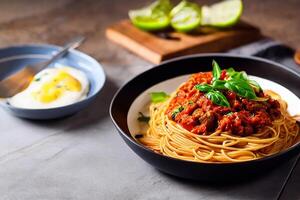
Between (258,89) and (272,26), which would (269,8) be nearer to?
(272,26)

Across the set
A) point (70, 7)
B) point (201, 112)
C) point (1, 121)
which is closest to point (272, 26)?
point (70, 7)

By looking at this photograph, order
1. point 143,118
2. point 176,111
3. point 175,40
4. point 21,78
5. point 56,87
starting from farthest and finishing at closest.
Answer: point 175,40 → point 21,78 → point 56,87 → point 143,118 → point 176,111

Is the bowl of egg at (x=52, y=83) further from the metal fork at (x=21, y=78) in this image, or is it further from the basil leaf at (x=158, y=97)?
the basil leaf at (x=158, y=97)

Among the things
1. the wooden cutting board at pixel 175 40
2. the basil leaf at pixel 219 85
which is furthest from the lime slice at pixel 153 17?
the basil leaf at pixel 219 85

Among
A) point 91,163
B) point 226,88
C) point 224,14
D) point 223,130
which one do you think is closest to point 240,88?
point 226,88

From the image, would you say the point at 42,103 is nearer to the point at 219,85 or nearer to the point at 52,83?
the point at 52,83
